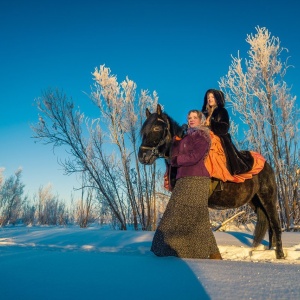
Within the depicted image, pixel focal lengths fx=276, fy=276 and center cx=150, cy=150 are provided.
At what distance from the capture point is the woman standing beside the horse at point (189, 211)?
2.46m

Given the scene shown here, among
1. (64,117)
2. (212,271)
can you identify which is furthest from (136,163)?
(212,271)

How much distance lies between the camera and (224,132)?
3209 mm

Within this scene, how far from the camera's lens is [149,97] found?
32.4ft

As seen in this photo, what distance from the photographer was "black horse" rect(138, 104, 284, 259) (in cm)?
300

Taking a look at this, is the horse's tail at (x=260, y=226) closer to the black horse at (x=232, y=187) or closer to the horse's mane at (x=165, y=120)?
the black horse at (x=232, y=187)

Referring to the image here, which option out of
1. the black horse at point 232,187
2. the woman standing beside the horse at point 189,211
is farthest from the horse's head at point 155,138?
the woman standing beside the horse at point 189,211

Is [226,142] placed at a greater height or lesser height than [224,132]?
lesser

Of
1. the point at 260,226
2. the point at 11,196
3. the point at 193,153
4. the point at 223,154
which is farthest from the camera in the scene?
the point at 11,196

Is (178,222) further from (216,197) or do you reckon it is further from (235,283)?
(235,283)

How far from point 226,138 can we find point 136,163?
6381mm

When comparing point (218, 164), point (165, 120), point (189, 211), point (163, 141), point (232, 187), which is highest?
point (165, 120)

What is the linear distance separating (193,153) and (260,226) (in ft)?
6.28

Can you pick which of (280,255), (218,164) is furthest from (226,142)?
(280,255)

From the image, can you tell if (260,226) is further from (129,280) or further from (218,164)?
(129,280)
